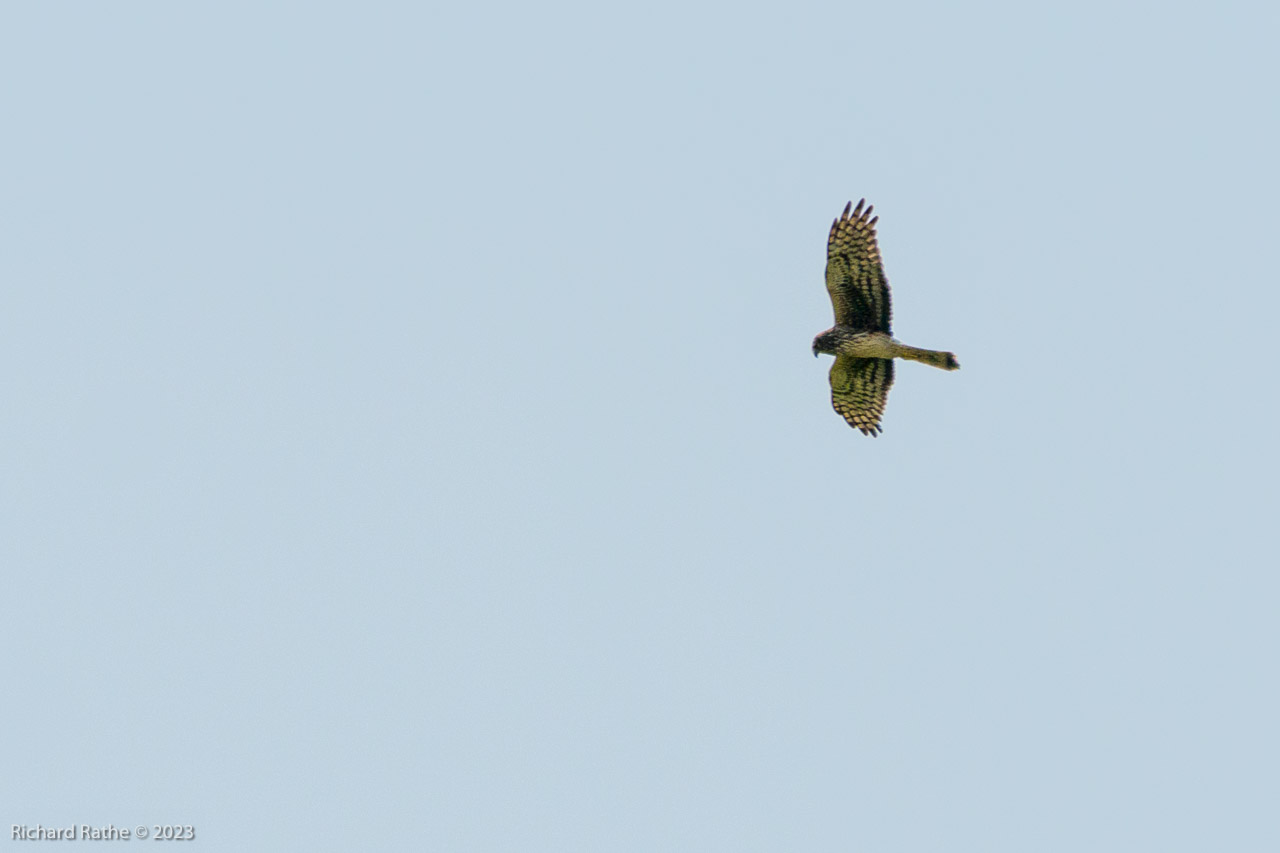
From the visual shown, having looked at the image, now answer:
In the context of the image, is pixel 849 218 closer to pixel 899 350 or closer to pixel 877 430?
pixel 899 350

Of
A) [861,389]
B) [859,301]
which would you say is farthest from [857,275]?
[861,389]

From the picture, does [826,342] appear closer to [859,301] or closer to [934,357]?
[859,301]

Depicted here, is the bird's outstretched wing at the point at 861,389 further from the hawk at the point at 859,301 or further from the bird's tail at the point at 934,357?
the bird's tail at the point at 934,357

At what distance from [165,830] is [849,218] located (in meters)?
13.0

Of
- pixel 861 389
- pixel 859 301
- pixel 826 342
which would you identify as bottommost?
pixel 861 389

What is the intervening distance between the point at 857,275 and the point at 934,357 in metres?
1.58

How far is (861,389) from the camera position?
2273 cm

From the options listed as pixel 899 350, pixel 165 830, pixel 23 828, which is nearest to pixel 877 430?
pixel 899 350

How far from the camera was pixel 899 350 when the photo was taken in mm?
21047

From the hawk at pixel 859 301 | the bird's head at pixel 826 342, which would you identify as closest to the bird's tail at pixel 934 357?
A: the hawk at pixel 859 301

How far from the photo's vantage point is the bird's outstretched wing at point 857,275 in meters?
20.5

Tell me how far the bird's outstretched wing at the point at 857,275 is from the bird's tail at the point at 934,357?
41 cm

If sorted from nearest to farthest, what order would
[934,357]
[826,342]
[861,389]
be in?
[934,357] → [826,342] → [861,389]

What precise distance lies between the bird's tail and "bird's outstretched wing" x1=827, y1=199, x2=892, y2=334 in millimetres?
406
